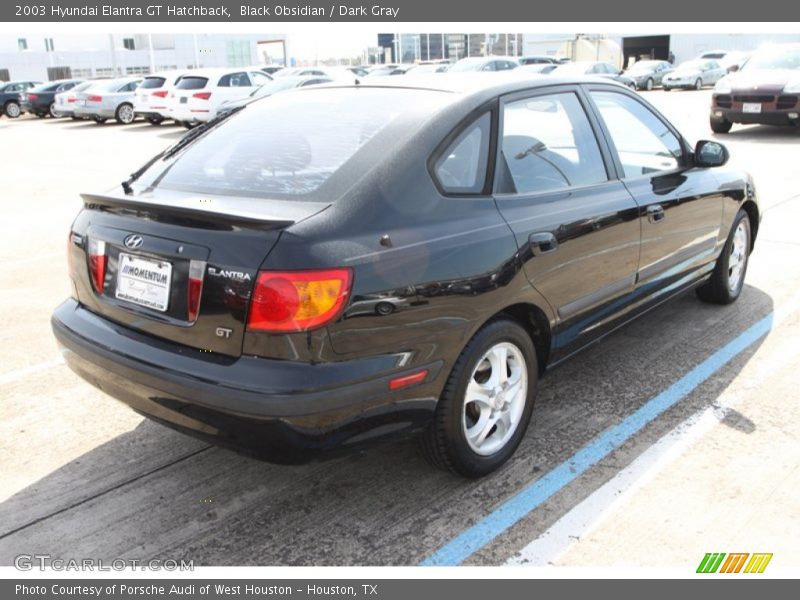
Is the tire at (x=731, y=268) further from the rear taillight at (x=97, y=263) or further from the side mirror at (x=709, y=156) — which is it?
the rear taillight at (x=97, y=263)

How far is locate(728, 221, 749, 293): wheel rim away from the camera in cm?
527

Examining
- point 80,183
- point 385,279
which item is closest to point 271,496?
point 385,279

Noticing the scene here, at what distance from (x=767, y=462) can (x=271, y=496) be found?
2.18 meters

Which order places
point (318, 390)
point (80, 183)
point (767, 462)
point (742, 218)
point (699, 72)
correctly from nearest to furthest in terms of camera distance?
point (318, 390) < point (767, 462) < point (742, 218) < point (80, 183) < point (699, 72)

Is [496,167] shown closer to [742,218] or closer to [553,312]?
[553,312]

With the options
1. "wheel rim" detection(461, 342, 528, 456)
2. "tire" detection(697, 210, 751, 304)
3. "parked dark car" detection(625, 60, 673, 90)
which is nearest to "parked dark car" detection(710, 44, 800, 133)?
"tire" detection(697, 210, 751, 304)

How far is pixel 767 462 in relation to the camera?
3.38 metres

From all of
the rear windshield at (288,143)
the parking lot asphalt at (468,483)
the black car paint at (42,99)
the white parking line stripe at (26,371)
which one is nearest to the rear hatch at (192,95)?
the black car paint at (42,99)

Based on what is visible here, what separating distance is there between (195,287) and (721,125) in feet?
48.7

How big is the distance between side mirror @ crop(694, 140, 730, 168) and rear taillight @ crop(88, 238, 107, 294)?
11.1ft

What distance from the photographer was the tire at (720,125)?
15.1m

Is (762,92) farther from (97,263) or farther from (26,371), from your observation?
(97,263)

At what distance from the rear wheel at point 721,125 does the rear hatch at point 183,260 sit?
14399 millimetres

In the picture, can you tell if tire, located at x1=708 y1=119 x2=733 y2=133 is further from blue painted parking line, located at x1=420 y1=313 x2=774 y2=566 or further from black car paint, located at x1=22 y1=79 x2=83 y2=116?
black car paint, located at x1=22 y1=79 x2=83 y2=116
